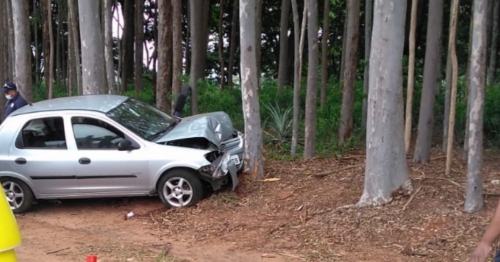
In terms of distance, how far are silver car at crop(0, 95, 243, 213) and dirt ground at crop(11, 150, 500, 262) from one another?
0.35 m

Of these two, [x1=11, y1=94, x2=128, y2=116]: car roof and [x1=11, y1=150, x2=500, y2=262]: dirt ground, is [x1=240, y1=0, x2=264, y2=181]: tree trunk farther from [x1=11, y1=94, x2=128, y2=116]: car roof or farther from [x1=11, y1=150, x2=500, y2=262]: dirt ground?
[x1=11, y1=94, x2=128, y2=116]: car roof

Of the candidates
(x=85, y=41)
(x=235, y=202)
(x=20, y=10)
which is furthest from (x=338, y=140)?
(x=20, y=10)

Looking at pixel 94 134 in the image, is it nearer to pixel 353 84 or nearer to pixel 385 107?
pixel 385 107

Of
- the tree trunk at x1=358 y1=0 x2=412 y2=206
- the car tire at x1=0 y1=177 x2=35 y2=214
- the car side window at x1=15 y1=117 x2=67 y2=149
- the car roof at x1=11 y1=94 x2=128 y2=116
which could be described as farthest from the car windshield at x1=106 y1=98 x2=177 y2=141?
the tree trunk at x1=358 y1=0 x2=412 y2=206

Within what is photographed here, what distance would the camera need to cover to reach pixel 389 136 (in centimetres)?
761

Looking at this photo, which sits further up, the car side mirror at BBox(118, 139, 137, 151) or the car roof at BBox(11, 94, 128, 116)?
the car roof at BBox(11, 94, 128, 116)

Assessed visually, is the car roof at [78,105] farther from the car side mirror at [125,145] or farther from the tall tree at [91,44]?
the tall tree at [91,44]

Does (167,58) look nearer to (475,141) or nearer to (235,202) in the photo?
(235,202)

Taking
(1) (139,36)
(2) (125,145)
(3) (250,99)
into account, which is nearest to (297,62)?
(3) (250,99)

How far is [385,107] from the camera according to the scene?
7.59 m

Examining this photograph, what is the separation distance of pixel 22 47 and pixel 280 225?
893cm

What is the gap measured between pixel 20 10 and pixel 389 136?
32.0ft

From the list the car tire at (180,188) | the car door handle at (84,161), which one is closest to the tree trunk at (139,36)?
the car door handle at (84,161)

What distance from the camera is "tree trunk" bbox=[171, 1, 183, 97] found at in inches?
525
